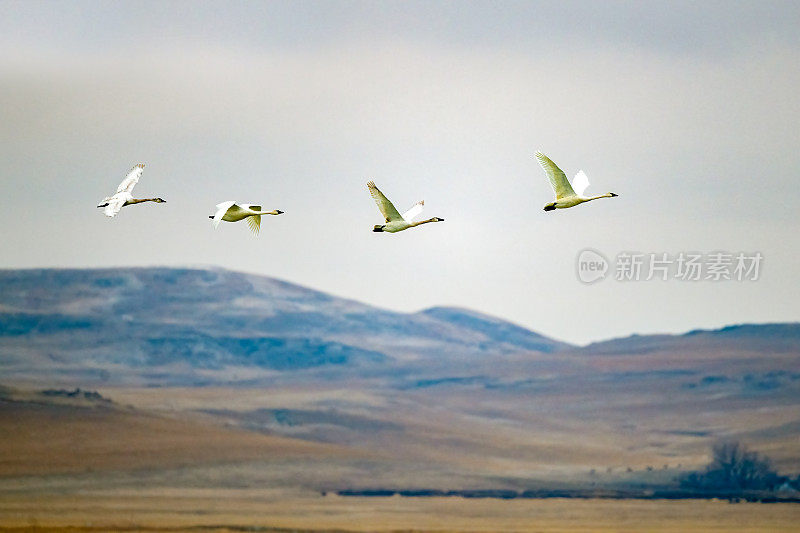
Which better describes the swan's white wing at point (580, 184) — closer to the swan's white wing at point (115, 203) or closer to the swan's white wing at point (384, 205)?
the swan's white wing at point (384, 205)

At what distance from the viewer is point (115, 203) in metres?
52.9

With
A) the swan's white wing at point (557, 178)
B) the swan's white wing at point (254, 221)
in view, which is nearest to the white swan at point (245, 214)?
the swan's white wing at point (254, 221)

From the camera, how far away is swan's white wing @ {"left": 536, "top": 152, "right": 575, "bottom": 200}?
5056 centimetres

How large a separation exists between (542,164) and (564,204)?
1.65 metres

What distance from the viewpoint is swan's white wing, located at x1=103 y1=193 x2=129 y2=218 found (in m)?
50.9

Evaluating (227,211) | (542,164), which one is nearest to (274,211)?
(227,211)

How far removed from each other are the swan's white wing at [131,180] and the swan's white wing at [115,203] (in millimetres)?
1154

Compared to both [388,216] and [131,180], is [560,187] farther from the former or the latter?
Result: [131,180]

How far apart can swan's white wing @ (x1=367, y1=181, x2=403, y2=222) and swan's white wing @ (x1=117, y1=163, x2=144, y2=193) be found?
10100mm

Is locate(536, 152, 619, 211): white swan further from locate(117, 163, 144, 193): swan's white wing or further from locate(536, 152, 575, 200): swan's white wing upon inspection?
locate(117, 163, 144, 193): swan's white wing

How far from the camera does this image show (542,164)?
50.8 m

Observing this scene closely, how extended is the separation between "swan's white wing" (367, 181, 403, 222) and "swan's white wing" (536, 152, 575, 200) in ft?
18.4

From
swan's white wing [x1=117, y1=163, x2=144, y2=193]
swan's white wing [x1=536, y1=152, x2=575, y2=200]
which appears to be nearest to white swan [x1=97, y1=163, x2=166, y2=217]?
swan's white wing [x1=117, y1=163, x2=144, y2=193]

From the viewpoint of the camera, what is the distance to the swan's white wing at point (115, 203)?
50.9 meters
